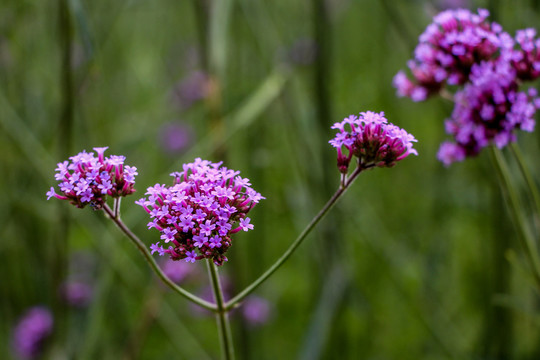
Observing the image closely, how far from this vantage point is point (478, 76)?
0.99 metres

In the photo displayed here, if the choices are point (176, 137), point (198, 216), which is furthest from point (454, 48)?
point (176, 137)

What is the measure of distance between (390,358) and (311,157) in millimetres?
1173

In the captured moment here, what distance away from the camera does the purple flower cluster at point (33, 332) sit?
2.09 meters

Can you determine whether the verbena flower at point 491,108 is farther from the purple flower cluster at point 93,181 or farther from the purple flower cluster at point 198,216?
the purple flower cluster at point 93,181

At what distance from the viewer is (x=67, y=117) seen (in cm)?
114

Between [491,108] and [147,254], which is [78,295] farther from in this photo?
[491,108]

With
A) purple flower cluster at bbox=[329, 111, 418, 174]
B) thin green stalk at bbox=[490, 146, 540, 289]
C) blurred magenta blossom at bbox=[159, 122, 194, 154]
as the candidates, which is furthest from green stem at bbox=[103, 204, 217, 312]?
blurred magenta blossom at bbox=[159, 122, 194, 154]

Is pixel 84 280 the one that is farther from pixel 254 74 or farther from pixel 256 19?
pixel 256 19

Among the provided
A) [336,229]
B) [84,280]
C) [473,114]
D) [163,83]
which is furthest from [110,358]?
[163,83]

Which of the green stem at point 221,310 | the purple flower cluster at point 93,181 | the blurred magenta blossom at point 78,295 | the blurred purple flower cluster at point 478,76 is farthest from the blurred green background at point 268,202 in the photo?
the green stem at point 221,310

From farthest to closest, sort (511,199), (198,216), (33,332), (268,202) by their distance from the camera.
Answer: (268,202)
(33,332)
(511,199)
(198,216)

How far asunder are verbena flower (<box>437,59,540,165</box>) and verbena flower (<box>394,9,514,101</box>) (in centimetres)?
3

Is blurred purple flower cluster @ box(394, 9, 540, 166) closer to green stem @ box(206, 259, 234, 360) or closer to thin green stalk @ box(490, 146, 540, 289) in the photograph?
thin green stalk @ box(490, 146, 540, 289)

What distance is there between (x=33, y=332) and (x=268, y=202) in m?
1.03
